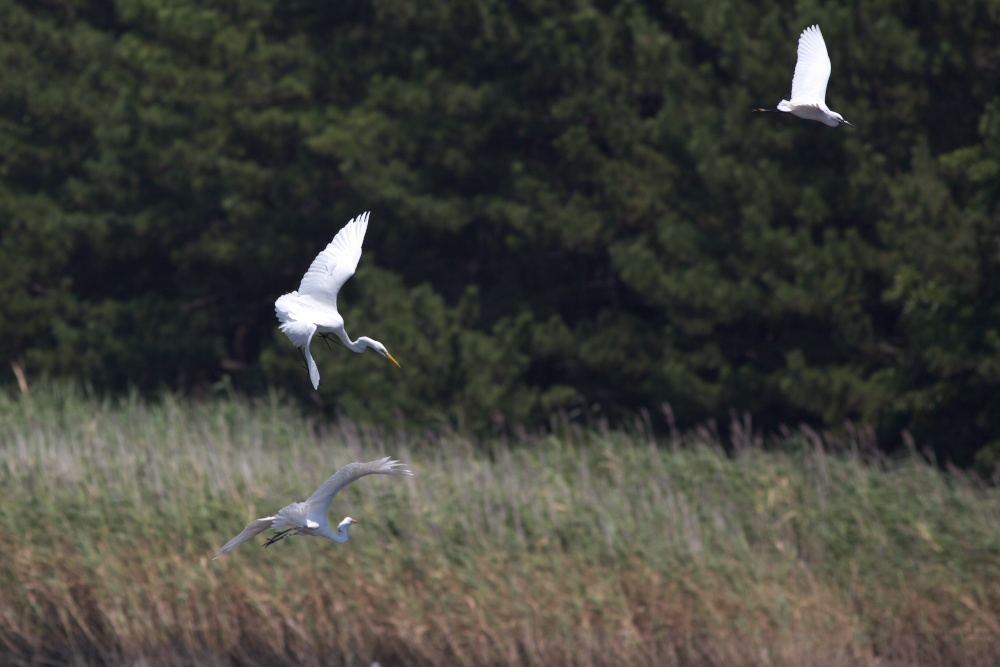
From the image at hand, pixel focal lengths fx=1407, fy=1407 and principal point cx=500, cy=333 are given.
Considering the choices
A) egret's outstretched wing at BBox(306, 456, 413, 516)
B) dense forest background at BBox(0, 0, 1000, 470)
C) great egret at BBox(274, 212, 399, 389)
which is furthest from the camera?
dense forest background at BBox(0, 0, 1000, 470)

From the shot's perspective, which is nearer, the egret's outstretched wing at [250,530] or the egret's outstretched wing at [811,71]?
the egret's outstretched wing at [250,530]

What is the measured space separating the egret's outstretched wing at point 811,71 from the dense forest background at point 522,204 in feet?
19.1

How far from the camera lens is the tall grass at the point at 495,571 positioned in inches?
310

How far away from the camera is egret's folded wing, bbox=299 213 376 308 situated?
14.3 ft

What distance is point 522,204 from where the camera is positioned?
14.5m

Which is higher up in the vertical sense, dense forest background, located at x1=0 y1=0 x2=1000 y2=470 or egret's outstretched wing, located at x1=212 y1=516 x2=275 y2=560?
egret's outstretched wing, located at x1=212 y1=516 x2=275 y2=560

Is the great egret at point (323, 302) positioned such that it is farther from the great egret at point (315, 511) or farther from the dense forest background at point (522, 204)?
A: the dense forest background at point (522, 204)

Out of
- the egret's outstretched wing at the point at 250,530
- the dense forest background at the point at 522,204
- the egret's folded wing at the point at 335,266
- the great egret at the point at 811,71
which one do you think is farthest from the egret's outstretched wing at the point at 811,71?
the dense forest background at the point at 522,204

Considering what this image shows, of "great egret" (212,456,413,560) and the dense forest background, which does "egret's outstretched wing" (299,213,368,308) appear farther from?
the dense forest background

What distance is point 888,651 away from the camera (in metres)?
7.90

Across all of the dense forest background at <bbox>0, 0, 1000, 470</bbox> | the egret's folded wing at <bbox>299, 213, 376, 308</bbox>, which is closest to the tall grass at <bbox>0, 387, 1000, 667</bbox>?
the dense forest background at <bbox>0, 0, 1000, 470</bbox>

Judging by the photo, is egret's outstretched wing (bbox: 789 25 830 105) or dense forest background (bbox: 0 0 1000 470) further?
Result: dense forest background (bbox: 0 0 1000 470)

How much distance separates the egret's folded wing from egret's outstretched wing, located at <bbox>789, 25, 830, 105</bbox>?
1.51m

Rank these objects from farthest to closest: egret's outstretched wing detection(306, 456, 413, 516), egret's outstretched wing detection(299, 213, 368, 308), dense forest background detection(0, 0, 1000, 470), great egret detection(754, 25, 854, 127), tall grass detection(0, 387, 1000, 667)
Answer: dense forest background detection(0, 0, 1000, 470) → tall grass detection(0, 387, 1000, 667) → great egret detection(754, 25, 854, 127) → egret's outstretched wing detection(299, 213, 368, 308) → egret's outstretched wing detection(306, 456, 413, 516)
